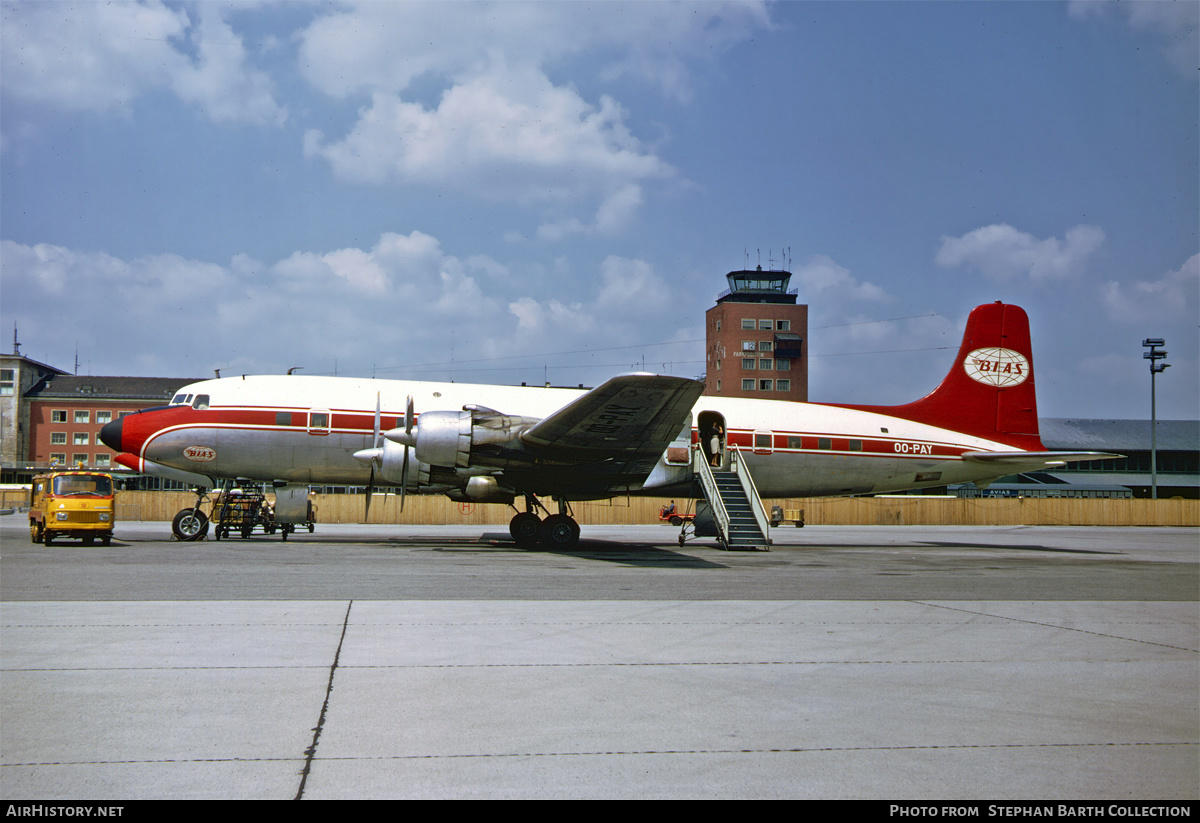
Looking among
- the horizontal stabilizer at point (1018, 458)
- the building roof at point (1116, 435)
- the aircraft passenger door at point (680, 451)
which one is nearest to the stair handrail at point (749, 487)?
the aircraft passenger door at point (680, 451)

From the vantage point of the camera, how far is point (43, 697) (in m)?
6.30

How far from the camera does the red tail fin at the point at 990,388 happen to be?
2739cm

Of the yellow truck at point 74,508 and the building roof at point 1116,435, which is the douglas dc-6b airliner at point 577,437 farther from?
the building roof at point 1116,435

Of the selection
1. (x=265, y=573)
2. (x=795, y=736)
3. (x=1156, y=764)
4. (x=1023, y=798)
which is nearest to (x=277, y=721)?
(x=795, y=736)

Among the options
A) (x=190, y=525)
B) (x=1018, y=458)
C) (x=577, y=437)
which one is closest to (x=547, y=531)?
(x=577, y=437)

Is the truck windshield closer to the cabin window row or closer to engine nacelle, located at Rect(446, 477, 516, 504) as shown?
engine nacelle, located at Rect(446, 477, 516, 504)

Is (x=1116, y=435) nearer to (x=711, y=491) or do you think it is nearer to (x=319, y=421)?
(x=711, y=491)

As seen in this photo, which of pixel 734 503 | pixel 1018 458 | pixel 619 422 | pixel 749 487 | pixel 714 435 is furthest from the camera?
pixel 1018 458

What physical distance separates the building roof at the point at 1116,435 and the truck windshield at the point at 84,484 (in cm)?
8748

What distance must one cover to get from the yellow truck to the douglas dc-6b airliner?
107 centimetres

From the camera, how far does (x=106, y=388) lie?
99438mm

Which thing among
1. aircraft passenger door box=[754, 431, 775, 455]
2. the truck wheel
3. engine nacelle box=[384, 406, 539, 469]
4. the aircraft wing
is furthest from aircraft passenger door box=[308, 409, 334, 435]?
aircraft passenger door box=[754, 431, 775, 455]

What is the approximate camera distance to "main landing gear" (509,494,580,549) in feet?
75.3

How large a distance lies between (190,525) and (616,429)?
1207 cm
